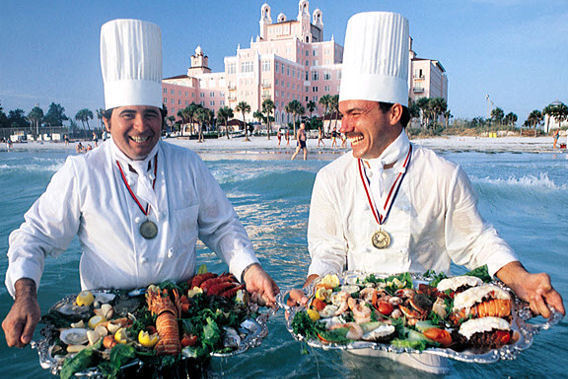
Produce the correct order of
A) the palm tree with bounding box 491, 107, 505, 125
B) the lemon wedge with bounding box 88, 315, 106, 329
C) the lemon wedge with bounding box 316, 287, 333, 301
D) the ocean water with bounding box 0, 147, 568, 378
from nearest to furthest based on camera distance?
the lemon wedge with bounding box 88, 315, 106, 329, the lemon wedge with bounding box 316, 287, 333, 301, the ocean water with bounding box 0, 147, 568, 378, the palm tree with bounding box 491, 107, 505, 125

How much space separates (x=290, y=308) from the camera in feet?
6.86

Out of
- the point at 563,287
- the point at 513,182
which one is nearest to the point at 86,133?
the point at 513,182

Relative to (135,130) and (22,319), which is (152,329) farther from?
(135,130)

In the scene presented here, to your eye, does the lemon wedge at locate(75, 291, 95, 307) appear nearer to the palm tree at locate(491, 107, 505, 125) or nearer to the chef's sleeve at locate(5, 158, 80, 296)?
the chef's sleeve at locate(5, 158, 80, 296)

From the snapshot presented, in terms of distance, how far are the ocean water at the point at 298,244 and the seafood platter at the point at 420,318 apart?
184 mm

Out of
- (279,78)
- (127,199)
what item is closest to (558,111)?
(279,78)

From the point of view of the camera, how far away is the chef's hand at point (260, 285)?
2.23 metres

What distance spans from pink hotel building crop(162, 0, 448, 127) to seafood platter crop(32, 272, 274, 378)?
225 ft

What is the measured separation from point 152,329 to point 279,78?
237 feet

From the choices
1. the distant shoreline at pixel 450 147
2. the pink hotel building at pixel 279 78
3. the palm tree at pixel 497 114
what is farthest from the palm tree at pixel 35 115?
the palm tree at pixel 497 114

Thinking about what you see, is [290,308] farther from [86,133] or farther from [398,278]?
[86,133]

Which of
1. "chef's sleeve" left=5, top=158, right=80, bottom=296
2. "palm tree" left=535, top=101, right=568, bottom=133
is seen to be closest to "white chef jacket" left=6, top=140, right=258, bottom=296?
"chef's sleeve" left=5, top=158, right=80, bottom=296

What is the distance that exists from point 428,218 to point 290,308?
1.03 m

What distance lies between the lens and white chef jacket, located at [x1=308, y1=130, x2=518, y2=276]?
2582mm
